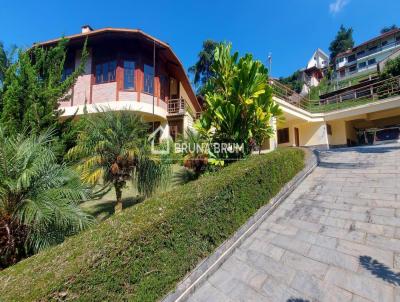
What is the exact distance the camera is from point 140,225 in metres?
3.02

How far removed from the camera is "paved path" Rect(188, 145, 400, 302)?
2787 mm

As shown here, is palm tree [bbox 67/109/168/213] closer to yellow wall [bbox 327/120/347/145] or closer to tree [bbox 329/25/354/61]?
yellow wall [bbox 327/120/347/145]

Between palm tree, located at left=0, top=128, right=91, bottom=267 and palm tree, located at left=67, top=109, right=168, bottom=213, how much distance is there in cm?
215

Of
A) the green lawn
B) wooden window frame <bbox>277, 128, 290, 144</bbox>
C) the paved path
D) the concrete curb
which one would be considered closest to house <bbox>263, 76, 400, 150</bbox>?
wooden window frame <bbox>277, 128, 290, 144</bbox>

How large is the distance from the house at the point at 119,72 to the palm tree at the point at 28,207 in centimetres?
854

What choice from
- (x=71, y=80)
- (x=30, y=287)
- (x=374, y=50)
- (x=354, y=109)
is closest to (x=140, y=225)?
(x=30, y=287)

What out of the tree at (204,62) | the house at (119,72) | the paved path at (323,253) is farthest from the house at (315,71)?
the paved path at (323,253)

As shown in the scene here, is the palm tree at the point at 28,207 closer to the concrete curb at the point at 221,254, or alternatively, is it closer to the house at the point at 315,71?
the concrete curb at the point at 221,254

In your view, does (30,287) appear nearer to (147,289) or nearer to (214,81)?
(147,289)

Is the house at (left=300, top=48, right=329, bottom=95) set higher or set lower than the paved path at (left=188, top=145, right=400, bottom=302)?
higher

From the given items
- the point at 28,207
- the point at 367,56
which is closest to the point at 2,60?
the point at 28,207

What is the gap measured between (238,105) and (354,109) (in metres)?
15.5

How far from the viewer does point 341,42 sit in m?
59.8

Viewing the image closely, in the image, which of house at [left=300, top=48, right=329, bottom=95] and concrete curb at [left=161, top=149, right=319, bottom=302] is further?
house at [left=300, top=48, right=329, bottom=95]
